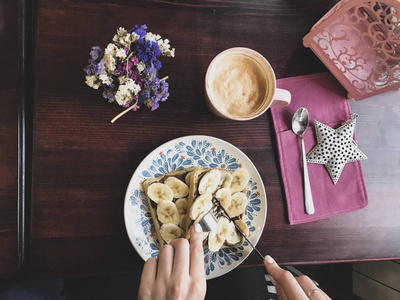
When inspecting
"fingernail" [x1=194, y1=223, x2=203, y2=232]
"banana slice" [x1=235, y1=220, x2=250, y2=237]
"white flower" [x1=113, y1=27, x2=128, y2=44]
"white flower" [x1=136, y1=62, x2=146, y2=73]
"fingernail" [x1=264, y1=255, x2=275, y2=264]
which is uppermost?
"white flower" [x1=113, y1=27, x2=128, y2=44]

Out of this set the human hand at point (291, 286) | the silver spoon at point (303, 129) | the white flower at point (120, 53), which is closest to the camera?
the white flower at point (120, 53)

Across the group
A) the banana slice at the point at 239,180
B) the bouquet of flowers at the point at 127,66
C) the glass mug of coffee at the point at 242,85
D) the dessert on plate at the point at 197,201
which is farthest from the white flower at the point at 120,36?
the banana slice at the point at 239,180

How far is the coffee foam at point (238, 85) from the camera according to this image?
0.88 meters

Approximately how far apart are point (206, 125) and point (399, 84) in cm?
53

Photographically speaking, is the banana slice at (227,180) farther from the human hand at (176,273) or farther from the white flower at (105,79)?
the white flower at (105,79)

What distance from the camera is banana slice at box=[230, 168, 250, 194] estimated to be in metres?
0.93

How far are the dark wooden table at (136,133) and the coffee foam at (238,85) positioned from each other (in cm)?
10

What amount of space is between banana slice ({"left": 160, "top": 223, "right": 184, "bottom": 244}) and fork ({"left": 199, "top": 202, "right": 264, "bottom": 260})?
70 millimetres

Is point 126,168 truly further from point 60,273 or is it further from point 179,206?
point 60,273

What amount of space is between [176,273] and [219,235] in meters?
0.16

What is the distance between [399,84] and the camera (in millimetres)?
870

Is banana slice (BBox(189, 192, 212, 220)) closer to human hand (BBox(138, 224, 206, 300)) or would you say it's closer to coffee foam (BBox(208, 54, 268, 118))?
human hand (BBox(138, 224, 206, 300))

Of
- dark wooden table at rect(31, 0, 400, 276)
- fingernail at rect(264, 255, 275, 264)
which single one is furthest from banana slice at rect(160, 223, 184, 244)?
fingernail at rect(264, 255, 275, 264)

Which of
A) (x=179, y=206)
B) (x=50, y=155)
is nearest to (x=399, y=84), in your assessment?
(x=179, y=206)
